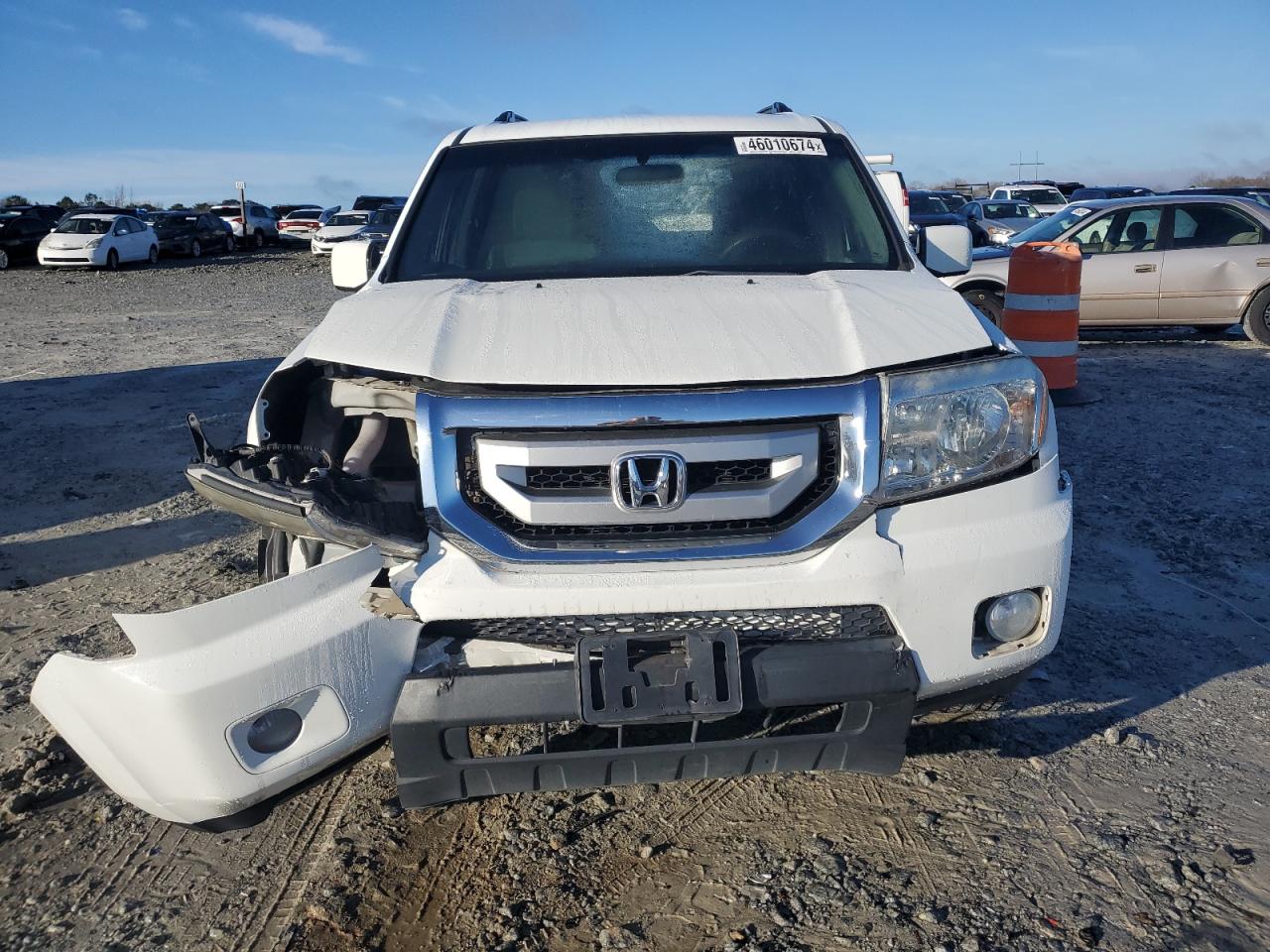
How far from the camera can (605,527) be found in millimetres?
2436

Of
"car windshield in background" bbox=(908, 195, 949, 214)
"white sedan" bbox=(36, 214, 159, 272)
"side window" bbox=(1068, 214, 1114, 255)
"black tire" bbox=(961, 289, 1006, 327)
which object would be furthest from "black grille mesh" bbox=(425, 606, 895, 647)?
"white sedan" bbox=(36, 214, 159, 272)

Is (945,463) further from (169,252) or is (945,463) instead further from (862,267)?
(169,252)

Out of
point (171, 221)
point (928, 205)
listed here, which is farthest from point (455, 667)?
point (171, 221)

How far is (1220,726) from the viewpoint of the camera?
11.2ft

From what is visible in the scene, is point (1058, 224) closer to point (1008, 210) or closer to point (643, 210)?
point (643, 210)

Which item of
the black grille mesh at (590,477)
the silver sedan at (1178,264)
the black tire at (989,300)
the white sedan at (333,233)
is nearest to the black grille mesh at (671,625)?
the black grille mesh at (590,477)

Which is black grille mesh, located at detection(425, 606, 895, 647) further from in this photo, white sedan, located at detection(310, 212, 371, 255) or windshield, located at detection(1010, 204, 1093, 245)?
white sedan, located at detection(310, 212, 371, 255)

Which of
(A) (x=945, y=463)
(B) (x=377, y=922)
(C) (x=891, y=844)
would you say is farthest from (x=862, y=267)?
(B) (x=377, y=922)

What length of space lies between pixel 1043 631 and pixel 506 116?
3122 millimetres

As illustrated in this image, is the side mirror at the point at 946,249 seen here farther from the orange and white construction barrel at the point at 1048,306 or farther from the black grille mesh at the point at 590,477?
the orange and white construction barrel at the point at 1048,306

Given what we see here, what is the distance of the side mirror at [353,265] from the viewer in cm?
398

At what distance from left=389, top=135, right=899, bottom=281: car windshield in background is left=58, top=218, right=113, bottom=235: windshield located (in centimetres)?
2717

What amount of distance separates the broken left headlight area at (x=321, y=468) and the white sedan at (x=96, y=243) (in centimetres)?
2719

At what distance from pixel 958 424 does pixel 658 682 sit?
0.97 metres
